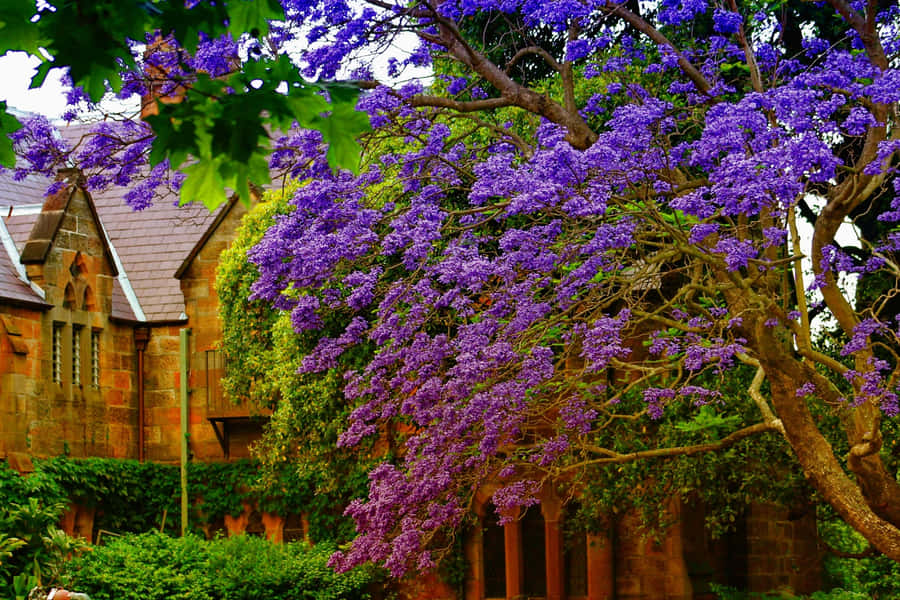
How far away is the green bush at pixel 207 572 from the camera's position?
19.8 metres

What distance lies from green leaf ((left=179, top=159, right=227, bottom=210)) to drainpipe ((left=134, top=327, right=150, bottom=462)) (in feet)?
74.9

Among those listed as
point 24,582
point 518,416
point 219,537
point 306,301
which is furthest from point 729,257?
point 219,537

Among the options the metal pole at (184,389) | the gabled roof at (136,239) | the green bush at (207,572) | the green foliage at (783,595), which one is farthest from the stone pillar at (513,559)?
the gabled roof at (136,239)

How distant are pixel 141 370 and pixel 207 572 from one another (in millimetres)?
7161

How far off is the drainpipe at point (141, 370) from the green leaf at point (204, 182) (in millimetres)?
22828

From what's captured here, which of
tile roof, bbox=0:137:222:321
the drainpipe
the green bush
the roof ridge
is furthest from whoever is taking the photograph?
tile roof, bbox=0:137:222:321

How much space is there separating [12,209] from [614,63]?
1572 centimetres

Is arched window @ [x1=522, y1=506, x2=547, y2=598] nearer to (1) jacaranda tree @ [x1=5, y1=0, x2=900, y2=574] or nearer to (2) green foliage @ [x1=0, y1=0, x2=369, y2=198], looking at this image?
(1) jacaranda tree @ [x1=5, y1=0, x2=900, y2=574]

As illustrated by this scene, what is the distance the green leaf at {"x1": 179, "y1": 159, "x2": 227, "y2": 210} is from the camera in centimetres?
479

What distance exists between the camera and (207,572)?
21188 mm

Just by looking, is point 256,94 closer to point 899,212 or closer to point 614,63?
point 899,212

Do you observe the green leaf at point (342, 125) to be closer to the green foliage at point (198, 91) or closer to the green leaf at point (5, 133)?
the green foliage at point (198, 91)

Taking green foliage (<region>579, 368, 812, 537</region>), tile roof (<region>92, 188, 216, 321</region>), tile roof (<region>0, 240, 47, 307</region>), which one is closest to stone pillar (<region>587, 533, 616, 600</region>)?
green foliage (<region>579, 368, 812, 537</region>)

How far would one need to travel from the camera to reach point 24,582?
733 inches
